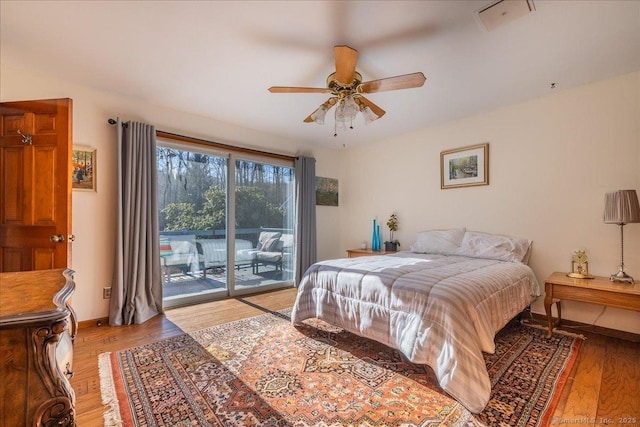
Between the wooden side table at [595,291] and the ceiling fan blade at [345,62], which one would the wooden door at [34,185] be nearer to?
the ceiling fan blade at [345,62]

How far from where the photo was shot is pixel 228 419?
5.09 feet

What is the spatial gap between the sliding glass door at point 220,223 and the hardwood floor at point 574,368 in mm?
487

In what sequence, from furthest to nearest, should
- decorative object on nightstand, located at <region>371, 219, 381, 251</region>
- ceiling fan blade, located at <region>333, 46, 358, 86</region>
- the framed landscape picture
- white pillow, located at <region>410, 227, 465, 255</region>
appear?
the framed landscape picture < decorative object on nightstand, located at <region>371, 219, 381, 251</region> < white pillow, located at <region>410, 227, 465, 255</region> < ceiling fan blade, located at <region>333, 46, 358, 86</region>

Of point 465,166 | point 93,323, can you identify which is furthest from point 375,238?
point 93,323

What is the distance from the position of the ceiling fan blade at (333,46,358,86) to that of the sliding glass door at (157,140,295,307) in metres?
2.27

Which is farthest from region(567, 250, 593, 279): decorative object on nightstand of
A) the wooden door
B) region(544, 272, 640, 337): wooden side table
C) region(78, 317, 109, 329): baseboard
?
region(78, 317, 109, 329): baseboard

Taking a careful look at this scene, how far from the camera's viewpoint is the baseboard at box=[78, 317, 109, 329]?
2851 mm

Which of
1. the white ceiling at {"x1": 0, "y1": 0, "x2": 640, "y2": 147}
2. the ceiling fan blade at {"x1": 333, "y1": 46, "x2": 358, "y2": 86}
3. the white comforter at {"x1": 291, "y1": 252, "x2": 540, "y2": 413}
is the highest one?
A: the white ceiling at {"x1": 0, "y1": 0, "x2": 640, "y2": 147}

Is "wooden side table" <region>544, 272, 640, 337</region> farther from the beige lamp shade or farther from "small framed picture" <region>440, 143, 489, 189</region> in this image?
"small framed picture" <region>440, 143, 489, 189</region>

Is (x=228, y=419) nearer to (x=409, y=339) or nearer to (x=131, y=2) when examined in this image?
(x=409, y=339)

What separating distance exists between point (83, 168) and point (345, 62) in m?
2.79

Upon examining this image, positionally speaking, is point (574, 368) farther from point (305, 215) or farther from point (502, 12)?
point (305, 215)

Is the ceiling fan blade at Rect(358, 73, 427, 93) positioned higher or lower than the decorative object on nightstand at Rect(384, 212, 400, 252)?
higher

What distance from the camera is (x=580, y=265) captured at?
2.76 metres
